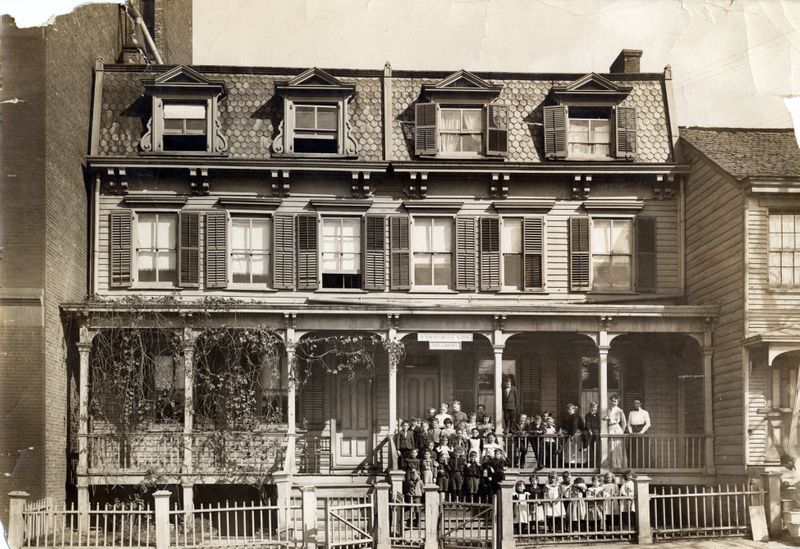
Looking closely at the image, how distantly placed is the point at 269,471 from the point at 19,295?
6.38 m

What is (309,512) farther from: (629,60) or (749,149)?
(629,60)

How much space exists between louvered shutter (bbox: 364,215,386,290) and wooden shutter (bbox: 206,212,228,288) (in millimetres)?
3345

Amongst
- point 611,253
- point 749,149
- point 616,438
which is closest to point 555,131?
point 611,253

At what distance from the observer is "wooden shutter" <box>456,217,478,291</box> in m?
23.5

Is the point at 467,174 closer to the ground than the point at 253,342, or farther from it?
farther from it

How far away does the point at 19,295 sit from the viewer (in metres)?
19.3

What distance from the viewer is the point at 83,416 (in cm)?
2095

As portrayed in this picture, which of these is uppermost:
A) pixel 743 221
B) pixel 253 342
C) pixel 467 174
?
pixel 467 174

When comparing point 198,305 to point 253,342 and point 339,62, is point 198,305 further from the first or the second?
point 339,62

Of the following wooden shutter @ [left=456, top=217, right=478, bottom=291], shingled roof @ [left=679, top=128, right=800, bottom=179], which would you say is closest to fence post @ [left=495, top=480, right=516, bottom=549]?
wooden shutter @ [left=456, top=217, right=478, bottom=291]

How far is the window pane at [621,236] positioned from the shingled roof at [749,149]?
98.9 inches

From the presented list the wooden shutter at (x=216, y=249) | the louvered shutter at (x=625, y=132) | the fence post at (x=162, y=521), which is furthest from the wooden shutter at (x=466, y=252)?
the fence post at (x=162, y=521)

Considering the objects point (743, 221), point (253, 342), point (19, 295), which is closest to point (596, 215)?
point (743, 221)

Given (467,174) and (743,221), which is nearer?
(743,221)
